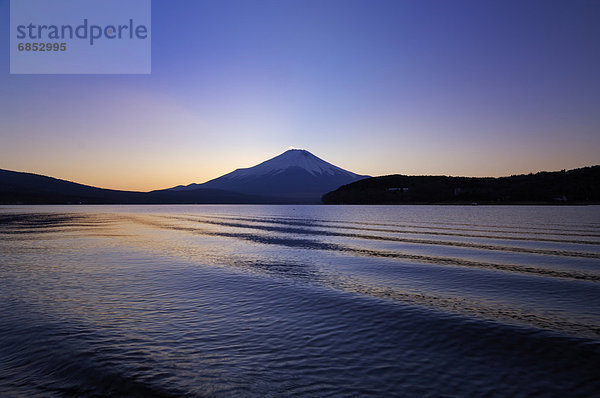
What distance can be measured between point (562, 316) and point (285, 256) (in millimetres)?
20732

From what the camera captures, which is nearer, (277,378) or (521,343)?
(277,378)

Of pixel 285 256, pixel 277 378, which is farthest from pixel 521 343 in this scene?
pixel 285 256

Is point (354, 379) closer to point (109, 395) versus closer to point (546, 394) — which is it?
point (546, 394)

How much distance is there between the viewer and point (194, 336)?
10.9m

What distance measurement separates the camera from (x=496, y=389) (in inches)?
307

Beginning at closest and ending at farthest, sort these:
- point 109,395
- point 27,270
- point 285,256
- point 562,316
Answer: point 109,395
point 562,316
point 27,270
point 285,256

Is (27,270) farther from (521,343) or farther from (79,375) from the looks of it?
(521,343)

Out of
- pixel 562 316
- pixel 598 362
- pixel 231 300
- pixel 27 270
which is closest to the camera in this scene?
pixel 598 362

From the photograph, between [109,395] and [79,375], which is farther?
[79,375]

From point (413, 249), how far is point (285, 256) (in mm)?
13653

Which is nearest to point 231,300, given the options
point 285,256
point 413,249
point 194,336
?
point 194,336

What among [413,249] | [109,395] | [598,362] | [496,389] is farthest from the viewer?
[413,249]

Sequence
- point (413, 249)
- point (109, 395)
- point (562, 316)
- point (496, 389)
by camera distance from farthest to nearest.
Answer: point (413, 249)
point (562, 316)
point (496, 389)
point (109, 395)

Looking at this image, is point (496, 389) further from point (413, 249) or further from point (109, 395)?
point (413, 249)
